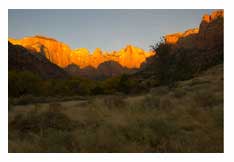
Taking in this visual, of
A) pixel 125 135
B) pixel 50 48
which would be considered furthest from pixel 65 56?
pixel 125 135

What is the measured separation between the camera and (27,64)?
60469 mm

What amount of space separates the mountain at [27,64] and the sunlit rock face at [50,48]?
82.8 m

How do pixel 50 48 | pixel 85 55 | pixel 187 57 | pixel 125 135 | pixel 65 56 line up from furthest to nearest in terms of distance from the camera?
pixel 85 55
pixel 65 56
pixel 50 48
pixel 187 57
pixel 125 135

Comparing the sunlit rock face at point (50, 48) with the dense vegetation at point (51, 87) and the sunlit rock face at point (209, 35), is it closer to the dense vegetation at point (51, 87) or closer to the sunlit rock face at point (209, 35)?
the sunlit rock face at point (209, 35)

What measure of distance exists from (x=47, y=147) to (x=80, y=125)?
2156 mm

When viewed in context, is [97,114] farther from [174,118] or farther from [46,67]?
[46,67]

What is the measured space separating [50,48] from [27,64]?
110800 mm

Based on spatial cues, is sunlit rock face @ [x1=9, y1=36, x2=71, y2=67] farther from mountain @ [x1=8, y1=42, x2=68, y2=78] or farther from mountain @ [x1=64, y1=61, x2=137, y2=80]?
mountain @ [x1=8, y1=42, x2=68, y2=78]

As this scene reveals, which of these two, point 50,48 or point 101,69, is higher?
point 50,48

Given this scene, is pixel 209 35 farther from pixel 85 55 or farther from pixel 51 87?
pixel 85 55

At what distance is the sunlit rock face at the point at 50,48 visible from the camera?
6038 inches

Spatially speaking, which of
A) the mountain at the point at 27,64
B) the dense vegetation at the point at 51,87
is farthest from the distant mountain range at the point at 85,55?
the dense vegetation at the point at 51,87

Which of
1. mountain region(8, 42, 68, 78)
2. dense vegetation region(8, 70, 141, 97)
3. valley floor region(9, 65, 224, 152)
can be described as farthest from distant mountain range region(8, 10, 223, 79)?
valley floor region(9, 65, 224, 152)

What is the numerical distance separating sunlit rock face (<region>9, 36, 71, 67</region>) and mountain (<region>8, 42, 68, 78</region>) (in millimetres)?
82799
